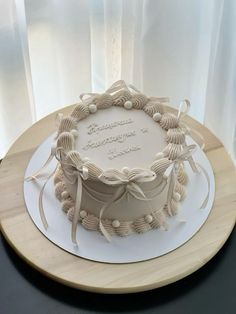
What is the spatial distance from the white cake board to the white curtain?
0.38 metres

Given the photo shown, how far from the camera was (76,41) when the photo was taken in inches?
46.3

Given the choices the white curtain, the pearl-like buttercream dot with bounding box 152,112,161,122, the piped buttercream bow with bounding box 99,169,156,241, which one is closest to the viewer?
the piped buttercream bow with bounding box 99,169,156,241

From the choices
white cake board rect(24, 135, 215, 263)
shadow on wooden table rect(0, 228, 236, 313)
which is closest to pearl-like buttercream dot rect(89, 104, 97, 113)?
white cake board rect(24, 135, 215, 263)

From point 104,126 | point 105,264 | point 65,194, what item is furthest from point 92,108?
point 105,264

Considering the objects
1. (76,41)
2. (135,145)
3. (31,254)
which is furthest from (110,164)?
(76,41)

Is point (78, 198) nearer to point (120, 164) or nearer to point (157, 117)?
point (120, 164)

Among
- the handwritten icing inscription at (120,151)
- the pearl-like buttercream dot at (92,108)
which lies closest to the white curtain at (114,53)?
the pearl-like buttercream dot at (92,108)

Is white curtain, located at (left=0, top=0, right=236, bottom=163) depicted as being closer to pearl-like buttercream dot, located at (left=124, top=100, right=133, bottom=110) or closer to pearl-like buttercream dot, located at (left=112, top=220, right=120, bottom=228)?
pearl-like buttercream dot, located at (left=124, top=100, right=133, bottom=110)

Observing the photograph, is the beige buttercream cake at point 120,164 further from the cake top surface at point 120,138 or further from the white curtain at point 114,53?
the white curtain at point 114,53

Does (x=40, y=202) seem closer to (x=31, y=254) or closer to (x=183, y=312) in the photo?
(x=31, y=254)

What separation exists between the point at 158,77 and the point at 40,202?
559 millimetres

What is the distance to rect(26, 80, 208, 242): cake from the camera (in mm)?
756

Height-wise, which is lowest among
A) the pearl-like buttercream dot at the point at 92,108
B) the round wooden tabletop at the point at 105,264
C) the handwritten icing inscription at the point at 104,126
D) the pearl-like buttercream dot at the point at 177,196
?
the round wooden tabletop at the point at 105,264

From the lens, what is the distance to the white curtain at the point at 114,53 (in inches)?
44.2
